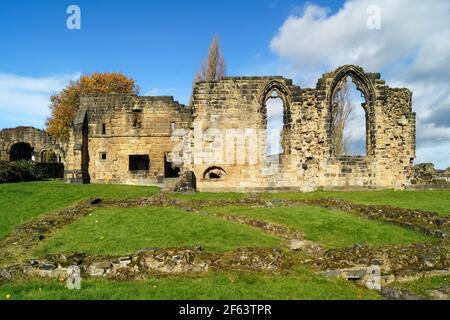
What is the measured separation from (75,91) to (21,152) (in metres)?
16.4

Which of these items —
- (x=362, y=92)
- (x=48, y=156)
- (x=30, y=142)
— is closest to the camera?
(x=362, y=92)

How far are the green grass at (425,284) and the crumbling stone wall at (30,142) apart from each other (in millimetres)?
38308

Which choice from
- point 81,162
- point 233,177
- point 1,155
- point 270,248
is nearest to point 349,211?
point 270,248

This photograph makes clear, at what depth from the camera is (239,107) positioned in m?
25.8

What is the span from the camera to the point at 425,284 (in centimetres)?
913

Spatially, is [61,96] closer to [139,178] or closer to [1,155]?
[1,155]

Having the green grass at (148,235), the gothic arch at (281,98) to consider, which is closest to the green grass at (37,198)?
the green grass at (148,235)

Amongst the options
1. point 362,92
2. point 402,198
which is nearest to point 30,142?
point 362,92

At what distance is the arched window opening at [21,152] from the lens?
1596 inches

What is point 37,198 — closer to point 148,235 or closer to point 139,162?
point 148,235

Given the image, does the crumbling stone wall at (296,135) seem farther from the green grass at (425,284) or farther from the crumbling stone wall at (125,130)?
the green grass at (425,284)

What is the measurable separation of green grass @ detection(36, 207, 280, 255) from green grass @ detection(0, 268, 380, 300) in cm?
215

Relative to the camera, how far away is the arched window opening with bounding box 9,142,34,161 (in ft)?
133
